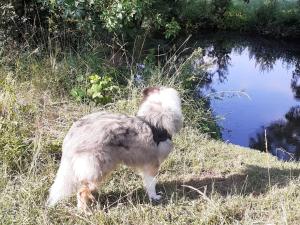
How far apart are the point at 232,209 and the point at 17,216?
6.12 feet

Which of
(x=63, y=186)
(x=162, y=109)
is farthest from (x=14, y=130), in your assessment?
(x=162, y=109)

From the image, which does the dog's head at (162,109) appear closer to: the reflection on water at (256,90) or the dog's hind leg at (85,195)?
the dog's hind leg at (85,195)

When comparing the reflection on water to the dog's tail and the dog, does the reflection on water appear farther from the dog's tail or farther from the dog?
the dog's tail

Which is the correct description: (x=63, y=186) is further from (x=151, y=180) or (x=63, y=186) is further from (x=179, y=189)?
(x=179, y=189)

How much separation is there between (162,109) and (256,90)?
24.1 ft

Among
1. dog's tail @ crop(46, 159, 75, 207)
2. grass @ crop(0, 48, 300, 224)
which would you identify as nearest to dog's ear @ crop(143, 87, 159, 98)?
grass @ crop(0, 48, 300, 224)

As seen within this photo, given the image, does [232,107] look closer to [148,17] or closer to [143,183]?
[148,17]

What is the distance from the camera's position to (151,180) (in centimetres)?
404

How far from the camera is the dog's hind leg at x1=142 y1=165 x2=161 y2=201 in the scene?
4.01 metres

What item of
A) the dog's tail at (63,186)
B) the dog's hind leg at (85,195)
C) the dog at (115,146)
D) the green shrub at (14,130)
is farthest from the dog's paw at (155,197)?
the green shrub at (14,130)

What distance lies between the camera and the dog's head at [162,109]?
411cm

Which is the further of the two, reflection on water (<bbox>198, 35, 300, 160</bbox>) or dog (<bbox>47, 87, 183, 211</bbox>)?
reflection on water (<bbox>198, 35, 300, 160</bbox>)

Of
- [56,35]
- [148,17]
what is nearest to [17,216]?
[56,35]

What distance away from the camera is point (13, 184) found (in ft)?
13.0
